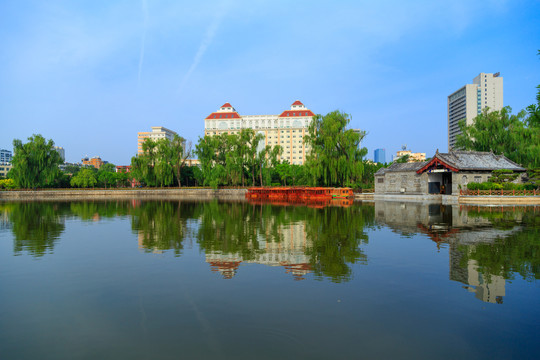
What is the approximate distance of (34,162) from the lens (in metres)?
52.2

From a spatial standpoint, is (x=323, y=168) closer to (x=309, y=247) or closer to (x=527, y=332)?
(x=309, y=247)

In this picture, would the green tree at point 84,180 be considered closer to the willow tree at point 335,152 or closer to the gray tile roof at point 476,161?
the willow tree at point 335,152

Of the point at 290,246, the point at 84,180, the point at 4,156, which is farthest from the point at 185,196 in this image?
the point at 4,156

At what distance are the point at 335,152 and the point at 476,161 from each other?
14692 mm

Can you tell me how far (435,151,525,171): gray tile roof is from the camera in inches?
1292

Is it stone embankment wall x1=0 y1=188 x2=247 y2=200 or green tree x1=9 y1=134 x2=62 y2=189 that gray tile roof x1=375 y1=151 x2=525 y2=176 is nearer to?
stone embankment wall x1=0 y1=188 x2=247 y2=200

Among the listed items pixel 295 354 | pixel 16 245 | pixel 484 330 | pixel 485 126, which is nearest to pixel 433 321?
pixel 484 330

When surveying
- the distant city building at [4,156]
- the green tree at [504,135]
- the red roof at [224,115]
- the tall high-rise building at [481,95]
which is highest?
the tall high-rise building at [481,95]

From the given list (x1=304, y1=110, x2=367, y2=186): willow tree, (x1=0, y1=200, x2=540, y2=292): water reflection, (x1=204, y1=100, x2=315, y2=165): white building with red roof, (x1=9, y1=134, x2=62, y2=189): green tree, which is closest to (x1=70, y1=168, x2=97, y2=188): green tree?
(x1=9, y1=134, x2=62, y2=189): green tree

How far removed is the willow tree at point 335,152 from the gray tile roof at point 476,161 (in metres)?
9.57

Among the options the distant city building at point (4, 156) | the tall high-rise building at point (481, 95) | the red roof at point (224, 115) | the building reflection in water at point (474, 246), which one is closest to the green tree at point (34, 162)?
the building reflection in water at point (474, 246)

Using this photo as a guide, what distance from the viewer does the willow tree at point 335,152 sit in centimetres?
4009

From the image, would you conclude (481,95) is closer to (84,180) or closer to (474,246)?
(84,180)

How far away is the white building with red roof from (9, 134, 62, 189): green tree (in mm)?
60223
